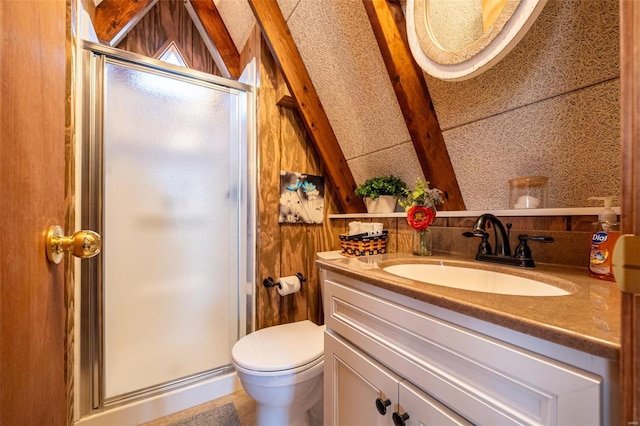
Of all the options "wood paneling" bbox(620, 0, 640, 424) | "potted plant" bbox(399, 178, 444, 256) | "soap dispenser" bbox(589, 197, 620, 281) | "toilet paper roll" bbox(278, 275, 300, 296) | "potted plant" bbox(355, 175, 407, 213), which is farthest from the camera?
"toilet paper roll" bbox(278, 275, 300, 296)

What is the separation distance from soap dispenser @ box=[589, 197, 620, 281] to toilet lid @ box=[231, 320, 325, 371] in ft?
3.33

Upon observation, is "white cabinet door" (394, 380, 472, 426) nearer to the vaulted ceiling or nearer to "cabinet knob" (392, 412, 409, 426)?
"cabinet knob" (392, 412, 409, 426)

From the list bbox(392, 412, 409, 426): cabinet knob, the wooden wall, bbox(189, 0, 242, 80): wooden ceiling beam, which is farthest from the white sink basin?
bbox(189, 0, 242, 80): wooden ceiling beam

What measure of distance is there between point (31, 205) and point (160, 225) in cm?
115

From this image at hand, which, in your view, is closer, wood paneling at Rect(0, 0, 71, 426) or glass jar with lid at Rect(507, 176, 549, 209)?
wood paneling at Rect(0, 0, 71, 426)

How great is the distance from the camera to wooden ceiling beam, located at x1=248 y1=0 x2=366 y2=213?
1.46 meters

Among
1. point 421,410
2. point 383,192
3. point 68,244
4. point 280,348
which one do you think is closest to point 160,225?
point 280,348

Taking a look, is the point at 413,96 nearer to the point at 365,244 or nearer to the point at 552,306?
the point at 365,244

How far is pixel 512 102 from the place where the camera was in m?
0.87

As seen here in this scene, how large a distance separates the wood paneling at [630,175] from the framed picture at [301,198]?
152cm

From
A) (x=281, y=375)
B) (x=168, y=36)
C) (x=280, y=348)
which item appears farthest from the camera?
(x=168, y=36)

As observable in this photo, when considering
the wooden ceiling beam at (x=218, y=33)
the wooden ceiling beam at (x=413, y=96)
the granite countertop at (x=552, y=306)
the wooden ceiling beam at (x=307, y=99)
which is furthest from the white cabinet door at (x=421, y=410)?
the wooden ceiling beam at (x=218, y=33)

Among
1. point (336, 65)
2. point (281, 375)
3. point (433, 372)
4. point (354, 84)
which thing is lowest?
point (281, 375)

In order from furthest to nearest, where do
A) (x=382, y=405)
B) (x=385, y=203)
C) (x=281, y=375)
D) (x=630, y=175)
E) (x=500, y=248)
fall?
1. (x=385, y=203)
2. (x=281, y=375)
3. (x=500, y=248)
4. (x=382, y=405)
5. (x=630, y=175)
